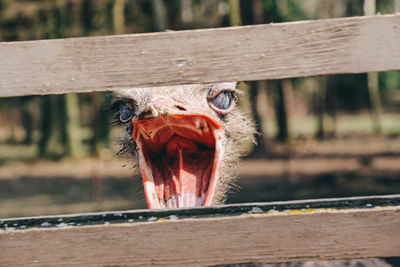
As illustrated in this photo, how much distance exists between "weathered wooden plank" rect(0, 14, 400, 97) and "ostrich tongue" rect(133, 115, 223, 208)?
924 millimetres

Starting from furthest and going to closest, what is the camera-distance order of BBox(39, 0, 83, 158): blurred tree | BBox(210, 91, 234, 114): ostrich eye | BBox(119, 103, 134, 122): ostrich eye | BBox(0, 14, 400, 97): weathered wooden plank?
1. BBox(39, 0, 83, 158): blurred tree
2. BBox(210, 91, 234, 114): ostrich eye
3. BBox(119, 103, 134, 122): ostrich eye
4. BBox(0, 14, 400, 97): weathered wooden plank

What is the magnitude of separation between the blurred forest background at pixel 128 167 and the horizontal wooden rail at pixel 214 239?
644 centimetres

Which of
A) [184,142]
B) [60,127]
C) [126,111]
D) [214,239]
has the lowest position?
[60,127]

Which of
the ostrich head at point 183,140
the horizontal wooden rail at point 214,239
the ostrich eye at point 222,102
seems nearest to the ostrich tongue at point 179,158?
the ostrich head at point 183,140

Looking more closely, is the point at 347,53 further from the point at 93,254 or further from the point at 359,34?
the point at 93,254

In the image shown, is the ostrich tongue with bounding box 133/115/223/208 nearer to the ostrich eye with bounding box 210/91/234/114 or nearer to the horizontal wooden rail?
the ostrich eye with bounding box 210/91/234/114

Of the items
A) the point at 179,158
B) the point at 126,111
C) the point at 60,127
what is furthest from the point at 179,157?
the point at 60,127

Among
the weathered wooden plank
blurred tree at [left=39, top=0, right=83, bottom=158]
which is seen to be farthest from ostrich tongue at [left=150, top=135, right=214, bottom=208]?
blurred tree at [left=39, top=0, right=83, bottom=158]

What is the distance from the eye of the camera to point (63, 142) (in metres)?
16.7

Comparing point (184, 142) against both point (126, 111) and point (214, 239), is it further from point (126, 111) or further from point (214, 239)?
point (214, 239)

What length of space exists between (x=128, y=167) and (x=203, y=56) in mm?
10855

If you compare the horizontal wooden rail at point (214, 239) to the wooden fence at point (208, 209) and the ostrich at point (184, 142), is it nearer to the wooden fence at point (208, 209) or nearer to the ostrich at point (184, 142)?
the wooden fence at point (208, 209)

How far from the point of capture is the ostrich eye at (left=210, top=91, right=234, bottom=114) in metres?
3.27

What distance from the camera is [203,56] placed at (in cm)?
178
